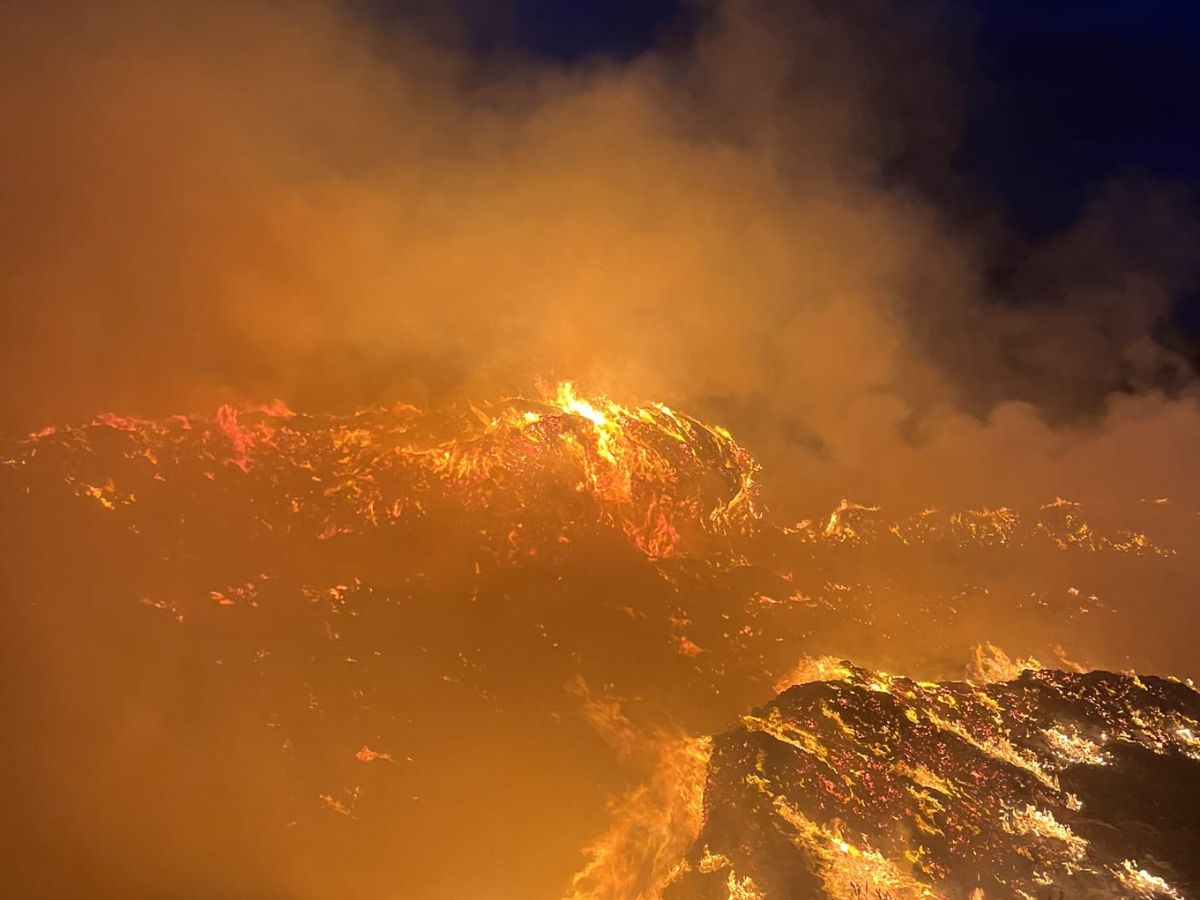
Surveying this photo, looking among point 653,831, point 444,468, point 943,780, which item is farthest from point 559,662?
point 943,780

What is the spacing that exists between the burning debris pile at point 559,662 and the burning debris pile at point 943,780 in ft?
0.06

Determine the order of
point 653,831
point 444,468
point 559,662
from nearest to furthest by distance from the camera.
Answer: point 444,468 → point 559,662 → point 653,831

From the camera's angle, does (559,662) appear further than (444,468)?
Yes

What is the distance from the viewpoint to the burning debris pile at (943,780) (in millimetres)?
4281

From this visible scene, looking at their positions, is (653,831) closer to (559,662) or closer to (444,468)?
(559,662)

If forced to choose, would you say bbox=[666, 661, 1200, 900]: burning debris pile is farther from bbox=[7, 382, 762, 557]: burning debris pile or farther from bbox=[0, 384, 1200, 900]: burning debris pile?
bbox=[7, 382, 762, 557]: burning debris pile

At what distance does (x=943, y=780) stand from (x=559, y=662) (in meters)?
2.67

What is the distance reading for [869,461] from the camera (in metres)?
4.41

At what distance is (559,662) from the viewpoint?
4148mm

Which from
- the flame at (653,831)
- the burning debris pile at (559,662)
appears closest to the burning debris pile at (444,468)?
the burning debris pile at (559,662)

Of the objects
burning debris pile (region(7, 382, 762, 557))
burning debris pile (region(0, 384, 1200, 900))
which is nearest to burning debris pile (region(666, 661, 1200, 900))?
burning debris pile (region(0, 384, 1200, 900))

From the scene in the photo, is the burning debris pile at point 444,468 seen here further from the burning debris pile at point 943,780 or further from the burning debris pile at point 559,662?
the burning debris pile at point 943,780

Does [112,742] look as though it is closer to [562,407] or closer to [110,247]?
[110,247]

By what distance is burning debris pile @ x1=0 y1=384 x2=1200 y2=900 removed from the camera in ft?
12.4
